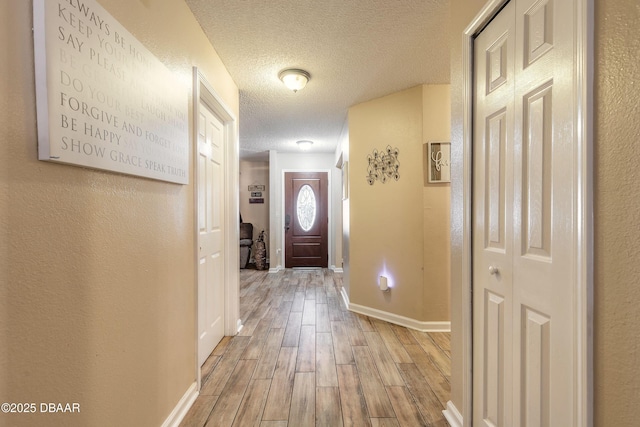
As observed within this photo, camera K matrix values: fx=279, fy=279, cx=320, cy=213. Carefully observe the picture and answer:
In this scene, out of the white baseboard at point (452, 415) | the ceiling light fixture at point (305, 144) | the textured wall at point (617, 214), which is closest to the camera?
the textured wall at point (617, 214)

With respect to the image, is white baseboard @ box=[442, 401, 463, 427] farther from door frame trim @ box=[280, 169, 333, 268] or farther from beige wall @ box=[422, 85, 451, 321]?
door frame trim @ box=[280, 169, 333, 268]

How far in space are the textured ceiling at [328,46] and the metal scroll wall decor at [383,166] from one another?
2.13 ft

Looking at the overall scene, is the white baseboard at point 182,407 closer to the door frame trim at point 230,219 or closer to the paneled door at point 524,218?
the door frame trim at point 230,219

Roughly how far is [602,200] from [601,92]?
29cm

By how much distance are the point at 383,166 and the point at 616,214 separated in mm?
2519

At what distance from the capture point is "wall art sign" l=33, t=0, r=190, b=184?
0.79 meters

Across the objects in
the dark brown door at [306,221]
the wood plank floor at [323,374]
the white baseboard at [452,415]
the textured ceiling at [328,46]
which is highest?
the textured ceiling at [328,46]

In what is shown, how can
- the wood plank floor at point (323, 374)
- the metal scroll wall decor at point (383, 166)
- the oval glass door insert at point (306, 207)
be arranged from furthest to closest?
1. the oval glass door insert at point (306, 207)
2. the metal scroll wall decor at point (383, 166)
3. the wood plank floor at point (323, 374)

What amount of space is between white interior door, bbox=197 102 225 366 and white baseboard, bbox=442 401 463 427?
5.34 ft

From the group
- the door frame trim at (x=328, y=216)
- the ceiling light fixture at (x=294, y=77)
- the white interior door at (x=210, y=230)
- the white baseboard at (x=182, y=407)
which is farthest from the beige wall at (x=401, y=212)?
the door frame trim at (x=328, y=216)

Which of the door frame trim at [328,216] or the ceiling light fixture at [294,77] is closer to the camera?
the ceiling light fixture at [294,77]

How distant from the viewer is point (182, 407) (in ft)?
5.24

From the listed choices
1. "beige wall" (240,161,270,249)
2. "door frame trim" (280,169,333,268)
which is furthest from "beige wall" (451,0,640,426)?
"beige wall" (240,161,270,249)

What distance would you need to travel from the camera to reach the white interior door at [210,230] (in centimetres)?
214
